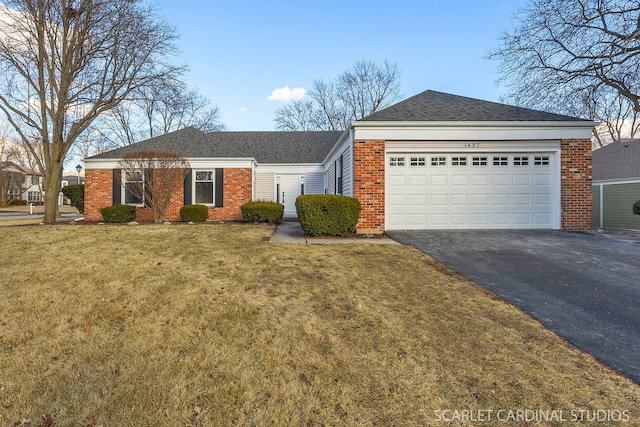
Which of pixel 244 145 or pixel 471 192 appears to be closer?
pixel 471 192

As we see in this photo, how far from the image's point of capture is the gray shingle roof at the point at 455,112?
375 inches

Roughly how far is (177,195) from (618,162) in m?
21.4

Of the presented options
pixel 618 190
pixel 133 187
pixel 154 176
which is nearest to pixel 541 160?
pixel 618 190

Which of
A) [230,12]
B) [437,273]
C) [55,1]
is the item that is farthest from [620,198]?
[55,1]

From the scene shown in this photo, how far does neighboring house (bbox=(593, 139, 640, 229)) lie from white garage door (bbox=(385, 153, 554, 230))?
7.53 metres

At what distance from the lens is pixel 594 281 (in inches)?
190

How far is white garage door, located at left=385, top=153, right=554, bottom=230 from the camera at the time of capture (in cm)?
958

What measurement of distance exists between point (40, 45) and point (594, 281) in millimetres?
19029

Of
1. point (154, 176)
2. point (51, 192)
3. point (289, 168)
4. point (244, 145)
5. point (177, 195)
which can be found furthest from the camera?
point (244, 145)

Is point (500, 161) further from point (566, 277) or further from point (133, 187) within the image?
point (133, 187)

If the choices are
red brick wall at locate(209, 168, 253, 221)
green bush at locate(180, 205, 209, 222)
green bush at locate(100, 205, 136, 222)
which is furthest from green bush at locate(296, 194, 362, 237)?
green bush at locate(100, 205, 136, 222)

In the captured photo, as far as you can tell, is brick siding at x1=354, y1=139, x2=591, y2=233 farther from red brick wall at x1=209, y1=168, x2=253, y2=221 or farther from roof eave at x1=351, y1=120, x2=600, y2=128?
red brick wall at x1=209, y1=168, x2=253, y2=221

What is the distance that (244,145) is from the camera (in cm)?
1822

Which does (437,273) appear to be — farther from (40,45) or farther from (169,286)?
(40,45)
